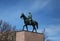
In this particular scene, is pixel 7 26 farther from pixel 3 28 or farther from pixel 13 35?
pixel 13 35

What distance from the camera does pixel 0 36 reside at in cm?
1541

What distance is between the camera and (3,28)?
27.5 metres

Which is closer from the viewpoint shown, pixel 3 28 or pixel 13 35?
pixel 13 35

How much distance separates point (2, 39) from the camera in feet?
50.9

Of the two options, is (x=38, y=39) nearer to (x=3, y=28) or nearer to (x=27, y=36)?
(x=27, y=36)

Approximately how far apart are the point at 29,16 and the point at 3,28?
1228 centimetres

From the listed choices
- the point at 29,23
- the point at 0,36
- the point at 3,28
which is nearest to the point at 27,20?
the point at 29,23

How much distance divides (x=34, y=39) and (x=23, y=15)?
186 centimetres

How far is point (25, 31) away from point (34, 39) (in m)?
0.89

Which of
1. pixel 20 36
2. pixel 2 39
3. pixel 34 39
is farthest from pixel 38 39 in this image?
pixel 2 39

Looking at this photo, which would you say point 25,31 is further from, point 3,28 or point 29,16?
point 3,28

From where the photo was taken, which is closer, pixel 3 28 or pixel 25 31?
pixel 25 31

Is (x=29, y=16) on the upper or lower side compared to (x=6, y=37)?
upper

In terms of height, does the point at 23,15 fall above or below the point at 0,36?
above
